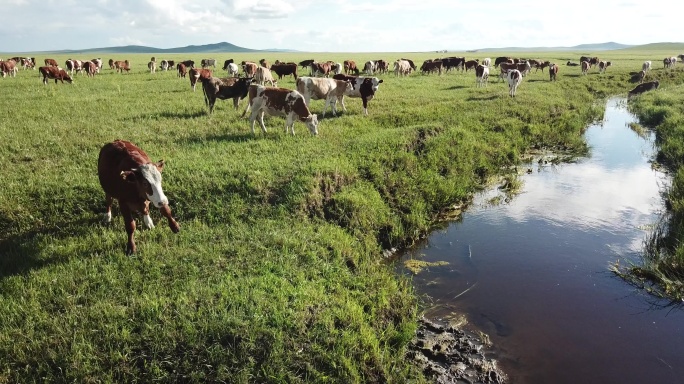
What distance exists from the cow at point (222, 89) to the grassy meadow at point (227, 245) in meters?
1.09

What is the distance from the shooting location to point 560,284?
7.79 m

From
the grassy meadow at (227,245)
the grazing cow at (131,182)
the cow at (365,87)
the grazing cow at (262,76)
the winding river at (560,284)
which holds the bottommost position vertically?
the winding river at (560,284)

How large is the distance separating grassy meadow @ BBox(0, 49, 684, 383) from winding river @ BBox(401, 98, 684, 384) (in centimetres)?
93

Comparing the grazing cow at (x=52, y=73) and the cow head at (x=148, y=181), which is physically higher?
the grazing cow at (x=52, y=73)

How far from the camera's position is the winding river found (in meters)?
5.96

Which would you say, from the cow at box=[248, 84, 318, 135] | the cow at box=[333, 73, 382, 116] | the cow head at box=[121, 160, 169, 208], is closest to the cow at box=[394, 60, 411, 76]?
the cow at box=[333, 73, 382, 116]

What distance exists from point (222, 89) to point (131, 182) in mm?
11521

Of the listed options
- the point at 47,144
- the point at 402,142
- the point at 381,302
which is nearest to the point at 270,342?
the point at 381,302

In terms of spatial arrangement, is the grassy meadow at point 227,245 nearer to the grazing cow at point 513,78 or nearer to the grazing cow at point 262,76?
the grazing cow at point 513,78

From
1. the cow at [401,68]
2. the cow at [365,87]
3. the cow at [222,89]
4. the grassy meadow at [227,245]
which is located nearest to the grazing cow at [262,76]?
the cow at [222,89]

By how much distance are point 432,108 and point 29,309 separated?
1618cm

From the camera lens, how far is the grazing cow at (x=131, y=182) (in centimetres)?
635

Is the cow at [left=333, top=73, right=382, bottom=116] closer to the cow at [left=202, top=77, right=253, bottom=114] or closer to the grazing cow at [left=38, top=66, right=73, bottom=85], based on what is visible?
the cow at [left=202, top=77, right=253, bottom=114]

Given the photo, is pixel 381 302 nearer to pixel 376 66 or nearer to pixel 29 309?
pixel 29 309
